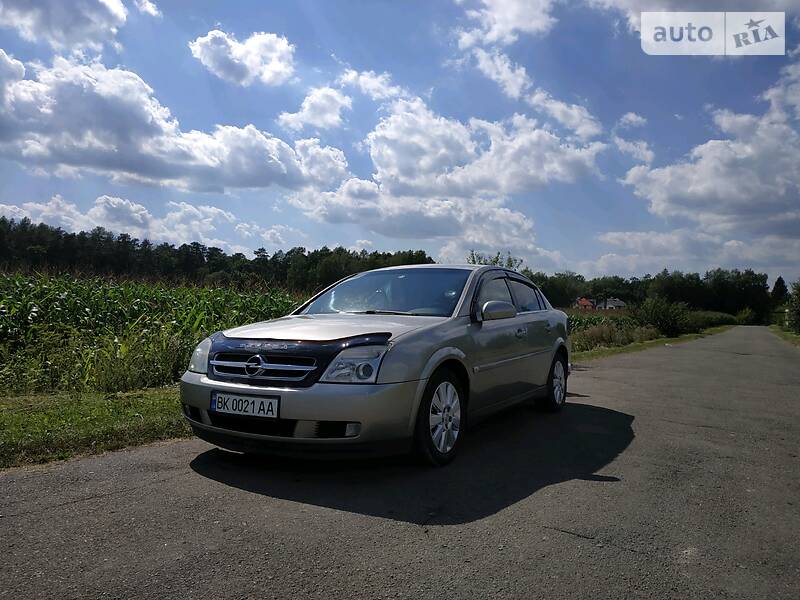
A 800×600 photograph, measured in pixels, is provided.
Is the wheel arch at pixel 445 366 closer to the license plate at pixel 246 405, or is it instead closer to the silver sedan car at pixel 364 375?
the silver sedan car at pixel 364 375

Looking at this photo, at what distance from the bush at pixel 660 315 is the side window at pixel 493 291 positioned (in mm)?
37749

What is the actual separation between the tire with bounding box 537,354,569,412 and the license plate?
13.7 feet

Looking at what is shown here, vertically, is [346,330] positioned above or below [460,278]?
below

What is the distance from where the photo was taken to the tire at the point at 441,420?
187 inches

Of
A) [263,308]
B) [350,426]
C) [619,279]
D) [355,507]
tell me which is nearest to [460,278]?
[350,426]

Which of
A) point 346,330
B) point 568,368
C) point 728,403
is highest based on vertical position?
point 346,330

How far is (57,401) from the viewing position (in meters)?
7.11

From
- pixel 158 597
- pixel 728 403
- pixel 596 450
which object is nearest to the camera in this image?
pixel 158 597

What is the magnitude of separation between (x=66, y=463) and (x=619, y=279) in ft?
562

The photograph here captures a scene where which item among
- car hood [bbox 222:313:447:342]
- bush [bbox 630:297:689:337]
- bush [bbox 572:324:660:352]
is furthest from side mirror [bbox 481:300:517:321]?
bush [bbox 630:297:689:337]

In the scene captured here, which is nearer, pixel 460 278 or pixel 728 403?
pixel 460 278

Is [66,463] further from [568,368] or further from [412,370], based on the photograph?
[568,368]

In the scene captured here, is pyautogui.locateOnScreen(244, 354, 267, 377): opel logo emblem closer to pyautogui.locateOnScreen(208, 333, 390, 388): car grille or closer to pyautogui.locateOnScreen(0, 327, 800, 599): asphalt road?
pyautogui.locateOnScreen(208, 333, 390, 388): car grille

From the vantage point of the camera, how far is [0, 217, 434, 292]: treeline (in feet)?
47.1
